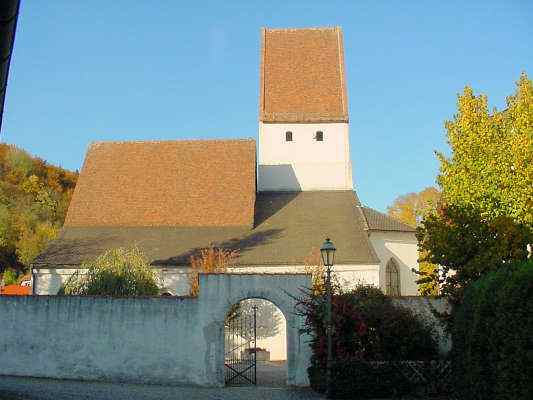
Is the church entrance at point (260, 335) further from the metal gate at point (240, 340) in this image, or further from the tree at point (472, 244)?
the tree at point (472, 244)

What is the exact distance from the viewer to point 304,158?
38000mm

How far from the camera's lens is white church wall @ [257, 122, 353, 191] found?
37.6m

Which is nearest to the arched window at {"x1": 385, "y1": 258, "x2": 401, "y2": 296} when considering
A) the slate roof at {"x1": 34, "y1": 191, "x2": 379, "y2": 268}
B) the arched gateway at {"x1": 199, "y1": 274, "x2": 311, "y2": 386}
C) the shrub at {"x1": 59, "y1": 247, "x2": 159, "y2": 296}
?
the slate roof at {"x1": 34, "y1": 191, "x2": 379, "y2": 268}

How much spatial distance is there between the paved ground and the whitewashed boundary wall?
695mm

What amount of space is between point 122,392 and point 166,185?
20788 millimetres

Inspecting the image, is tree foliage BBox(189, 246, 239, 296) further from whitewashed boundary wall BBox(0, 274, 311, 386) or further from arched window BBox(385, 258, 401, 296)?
whitewashed boundary wall BBox(0, 274, 311, 386)

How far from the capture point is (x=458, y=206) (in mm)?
19781

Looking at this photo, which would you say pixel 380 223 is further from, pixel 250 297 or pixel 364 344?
pixel 364 344

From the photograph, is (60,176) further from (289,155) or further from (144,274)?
(144,274)

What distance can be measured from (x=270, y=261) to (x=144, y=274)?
8.05m

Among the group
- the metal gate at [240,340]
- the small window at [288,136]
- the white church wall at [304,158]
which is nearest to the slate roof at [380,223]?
the white church wall at [304,158]

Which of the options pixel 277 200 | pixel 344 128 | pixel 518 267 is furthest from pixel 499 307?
pixel 344 128

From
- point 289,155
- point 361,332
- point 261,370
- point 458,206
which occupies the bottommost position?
point 261,370

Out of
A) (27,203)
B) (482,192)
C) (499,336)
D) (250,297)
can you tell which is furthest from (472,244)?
(27,203)
